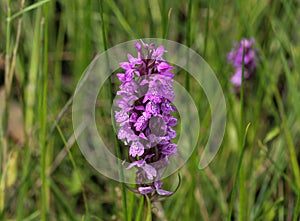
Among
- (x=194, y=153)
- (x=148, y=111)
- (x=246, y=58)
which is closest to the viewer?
(x=148, y=111)

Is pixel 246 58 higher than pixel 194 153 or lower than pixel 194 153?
higher

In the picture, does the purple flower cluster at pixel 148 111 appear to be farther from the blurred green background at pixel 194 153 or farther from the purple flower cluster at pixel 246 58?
the purple flower cluster at pixel 246 58

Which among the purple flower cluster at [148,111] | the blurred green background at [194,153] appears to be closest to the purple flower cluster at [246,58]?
the blurred green background at [194,153]

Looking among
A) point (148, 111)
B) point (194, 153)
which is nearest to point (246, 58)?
point (194, 153)

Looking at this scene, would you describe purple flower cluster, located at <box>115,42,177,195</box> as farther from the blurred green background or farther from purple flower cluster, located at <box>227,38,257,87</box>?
purple flower cluster, located at <box>227,38,257,87</box>

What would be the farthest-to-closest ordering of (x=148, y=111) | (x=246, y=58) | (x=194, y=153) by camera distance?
(x=246, y=58) → (x=194, y=153) → (x=148, y=111)

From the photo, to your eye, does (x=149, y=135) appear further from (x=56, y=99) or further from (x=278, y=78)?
(x=278, y=78)

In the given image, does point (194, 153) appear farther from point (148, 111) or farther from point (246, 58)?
point (246, 58)
